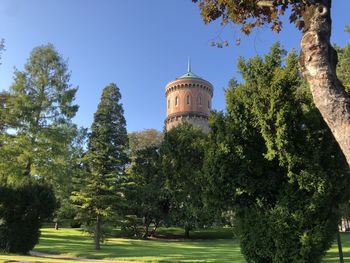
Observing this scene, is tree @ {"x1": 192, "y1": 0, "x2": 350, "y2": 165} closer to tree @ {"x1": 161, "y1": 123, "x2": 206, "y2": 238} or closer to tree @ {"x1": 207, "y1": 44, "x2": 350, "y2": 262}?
tree @ {"x1": 207, "y1": 44, "x2": 350, "y2": 262}

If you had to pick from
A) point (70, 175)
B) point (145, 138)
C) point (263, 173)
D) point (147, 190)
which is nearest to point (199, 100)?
point (145, 138)

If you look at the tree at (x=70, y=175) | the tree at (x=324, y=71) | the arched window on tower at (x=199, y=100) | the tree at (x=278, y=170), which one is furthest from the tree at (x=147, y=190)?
the tree at (x=324, y=71)

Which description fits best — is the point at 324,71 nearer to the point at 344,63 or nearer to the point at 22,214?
the point at 344,63

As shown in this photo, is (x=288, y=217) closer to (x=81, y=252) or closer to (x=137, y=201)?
(x=81, y=252)

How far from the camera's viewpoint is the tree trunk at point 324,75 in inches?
166

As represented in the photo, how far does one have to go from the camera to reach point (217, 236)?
44906 mm

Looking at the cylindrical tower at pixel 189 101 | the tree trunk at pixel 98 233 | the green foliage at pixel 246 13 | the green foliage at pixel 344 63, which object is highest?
the cylindrical tower at pixel 189 101

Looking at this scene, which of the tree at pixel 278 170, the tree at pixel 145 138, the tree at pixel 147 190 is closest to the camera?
the tree at pixel 278 170

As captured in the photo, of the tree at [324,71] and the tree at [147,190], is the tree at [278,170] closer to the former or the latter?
the tree at [324,71]

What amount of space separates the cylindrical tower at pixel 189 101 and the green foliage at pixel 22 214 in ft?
173

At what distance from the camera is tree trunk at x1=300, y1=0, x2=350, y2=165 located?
421cm

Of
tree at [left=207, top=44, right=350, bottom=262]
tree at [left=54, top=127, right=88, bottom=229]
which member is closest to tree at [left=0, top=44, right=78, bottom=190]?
tree at [left=54, top=127, right=88, bottom=229]

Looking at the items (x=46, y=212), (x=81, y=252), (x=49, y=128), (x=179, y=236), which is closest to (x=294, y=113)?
(x=46, y=212)

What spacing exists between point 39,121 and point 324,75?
26.7 m
